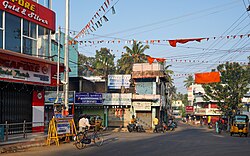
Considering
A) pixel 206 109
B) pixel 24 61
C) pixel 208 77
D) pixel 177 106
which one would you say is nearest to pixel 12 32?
pixel 24 61

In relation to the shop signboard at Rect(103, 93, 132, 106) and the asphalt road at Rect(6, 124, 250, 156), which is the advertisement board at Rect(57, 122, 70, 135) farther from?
the shop signboard at Rect(103, 93, 132, 106)

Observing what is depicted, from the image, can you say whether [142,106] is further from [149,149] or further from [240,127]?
[149,149]

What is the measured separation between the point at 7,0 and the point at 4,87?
4948mm

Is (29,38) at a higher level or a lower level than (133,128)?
higher

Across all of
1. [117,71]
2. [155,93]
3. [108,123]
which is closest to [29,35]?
[108,123]

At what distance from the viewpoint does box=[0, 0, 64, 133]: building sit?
18688mm

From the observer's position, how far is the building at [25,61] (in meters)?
18.7

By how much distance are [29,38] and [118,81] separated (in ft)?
83.2

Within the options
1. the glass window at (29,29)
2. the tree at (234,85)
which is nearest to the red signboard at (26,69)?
the glass window at (29,29)

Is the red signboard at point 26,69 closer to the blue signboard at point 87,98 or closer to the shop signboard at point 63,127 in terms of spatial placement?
the shop signboard at point 63,127

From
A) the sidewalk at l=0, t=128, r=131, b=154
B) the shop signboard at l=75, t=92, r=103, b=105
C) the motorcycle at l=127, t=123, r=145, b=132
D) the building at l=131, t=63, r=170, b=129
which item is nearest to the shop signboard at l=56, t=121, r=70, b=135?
the sidewalk at l=0, t=128, r=131, b=154

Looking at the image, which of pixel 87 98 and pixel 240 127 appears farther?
pixel 87 98

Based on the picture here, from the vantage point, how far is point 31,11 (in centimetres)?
2075

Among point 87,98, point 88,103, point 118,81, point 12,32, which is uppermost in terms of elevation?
point 12,32
